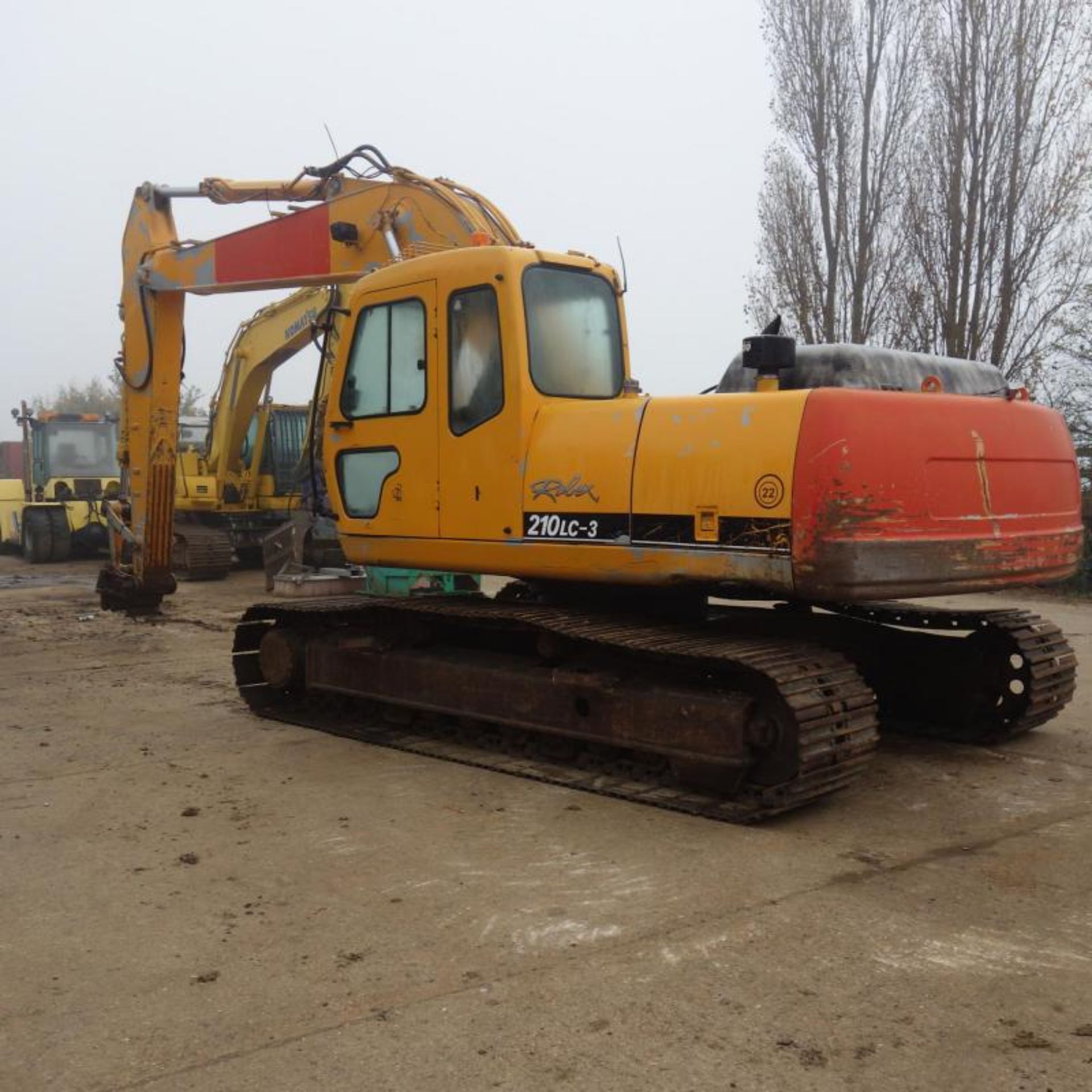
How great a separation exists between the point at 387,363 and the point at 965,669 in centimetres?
367

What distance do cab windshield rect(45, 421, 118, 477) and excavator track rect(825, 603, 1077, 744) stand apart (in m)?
17.2

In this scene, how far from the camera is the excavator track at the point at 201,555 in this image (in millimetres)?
16188

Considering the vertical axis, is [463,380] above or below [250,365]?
below

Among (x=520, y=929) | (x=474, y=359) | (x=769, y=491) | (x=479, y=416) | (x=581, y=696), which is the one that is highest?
(x=474, y=359)

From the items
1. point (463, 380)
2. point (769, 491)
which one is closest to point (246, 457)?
point (463, 380)

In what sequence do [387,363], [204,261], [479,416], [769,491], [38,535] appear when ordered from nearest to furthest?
1. [769,491]
2. [479,416]
3. [387,363]
4. [204,261]
5. [38,535]

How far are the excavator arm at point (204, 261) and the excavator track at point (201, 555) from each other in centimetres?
555

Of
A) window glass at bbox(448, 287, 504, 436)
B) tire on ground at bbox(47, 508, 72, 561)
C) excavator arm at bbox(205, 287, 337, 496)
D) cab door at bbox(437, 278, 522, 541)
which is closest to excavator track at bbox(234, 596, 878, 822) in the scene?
cab door at bbox(437, 278, 522, 541)

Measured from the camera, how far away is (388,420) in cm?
649

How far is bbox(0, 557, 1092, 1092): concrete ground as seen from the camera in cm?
305

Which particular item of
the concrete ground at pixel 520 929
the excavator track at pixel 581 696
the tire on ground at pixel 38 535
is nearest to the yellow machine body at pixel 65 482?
the tire on ground at pixel 38 535

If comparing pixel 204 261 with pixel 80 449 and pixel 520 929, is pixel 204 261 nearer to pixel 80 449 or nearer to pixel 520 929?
pixel 520 929

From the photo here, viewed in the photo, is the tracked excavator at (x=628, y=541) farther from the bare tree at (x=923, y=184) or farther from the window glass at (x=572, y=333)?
the bare tree at (x=923, y=184)

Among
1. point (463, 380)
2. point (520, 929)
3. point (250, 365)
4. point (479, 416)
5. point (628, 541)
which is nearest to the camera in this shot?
point (520, 929)
